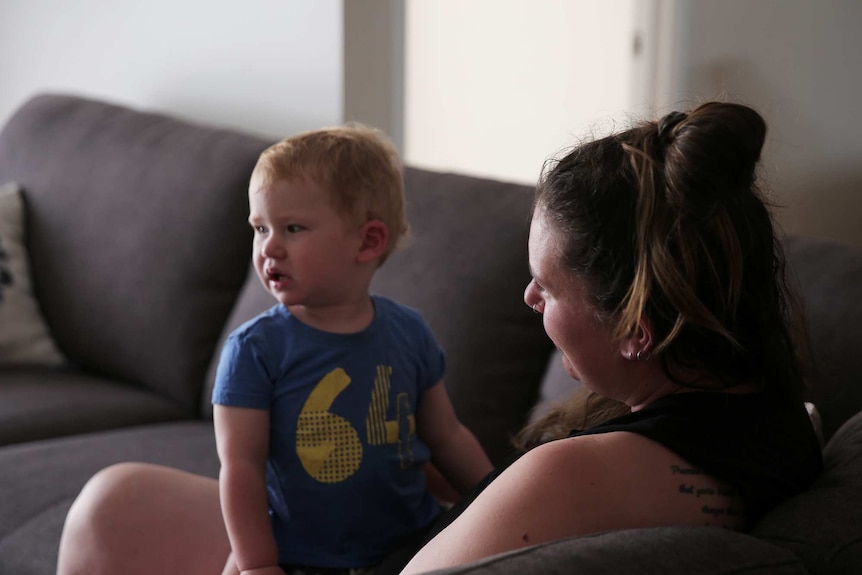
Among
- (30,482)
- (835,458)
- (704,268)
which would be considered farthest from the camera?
(30,482)

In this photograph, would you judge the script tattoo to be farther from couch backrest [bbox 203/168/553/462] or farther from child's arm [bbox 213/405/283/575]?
couch backrest [bbox 203/168/553/462]

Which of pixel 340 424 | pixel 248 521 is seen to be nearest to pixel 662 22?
pixel 340 424

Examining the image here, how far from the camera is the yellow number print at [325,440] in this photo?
137 centimetres

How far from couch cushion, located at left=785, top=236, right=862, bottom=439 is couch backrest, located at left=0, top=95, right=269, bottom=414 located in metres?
1.27

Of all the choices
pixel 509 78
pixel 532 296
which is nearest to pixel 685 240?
pixel 532 296

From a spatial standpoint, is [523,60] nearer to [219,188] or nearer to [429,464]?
[219,188]

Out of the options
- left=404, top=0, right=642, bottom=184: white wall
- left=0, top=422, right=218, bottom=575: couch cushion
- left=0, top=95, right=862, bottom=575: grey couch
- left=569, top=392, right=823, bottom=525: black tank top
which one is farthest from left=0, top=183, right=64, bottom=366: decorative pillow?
left=569, top=392, right=823, bottom=525: black tank top

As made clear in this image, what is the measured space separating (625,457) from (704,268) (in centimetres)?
18

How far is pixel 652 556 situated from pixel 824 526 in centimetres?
20

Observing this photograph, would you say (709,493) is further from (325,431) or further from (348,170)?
(348,170)

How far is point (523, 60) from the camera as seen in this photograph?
2.79 meters

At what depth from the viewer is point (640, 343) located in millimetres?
1021

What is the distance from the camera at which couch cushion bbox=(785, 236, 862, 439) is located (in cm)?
147

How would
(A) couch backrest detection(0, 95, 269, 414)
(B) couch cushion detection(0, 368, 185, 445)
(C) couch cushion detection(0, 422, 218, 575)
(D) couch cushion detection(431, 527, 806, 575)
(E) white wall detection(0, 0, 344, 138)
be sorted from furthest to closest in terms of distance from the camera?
(E) white wall detection(0, 0, 344, 138) < (A) couch backrest detection(0, 95, 269, 414) < (B) couch cushion detection(0, 368, 185, 445) < (C) couch cushion detection(0, 422, 218, 575) < (D) couch cushion detection(431, 527, 806, 575)
